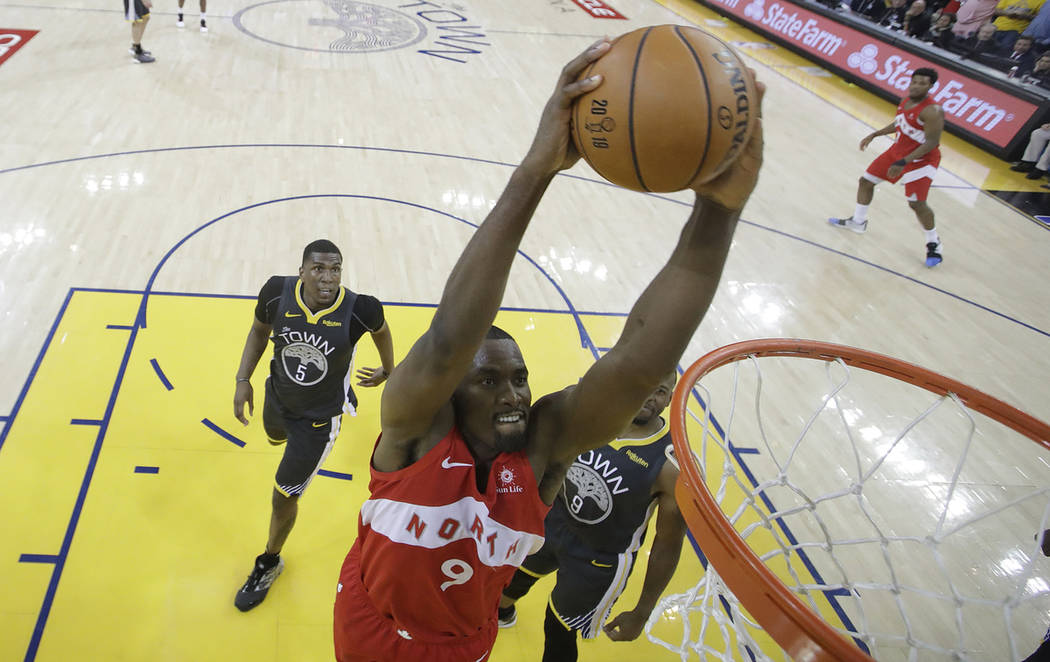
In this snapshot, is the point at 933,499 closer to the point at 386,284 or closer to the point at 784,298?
the point at 784,298

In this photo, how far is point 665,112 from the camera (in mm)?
1477

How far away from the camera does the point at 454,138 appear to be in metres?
9.16

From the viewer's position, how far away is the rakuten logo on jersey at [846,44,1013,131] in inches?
437

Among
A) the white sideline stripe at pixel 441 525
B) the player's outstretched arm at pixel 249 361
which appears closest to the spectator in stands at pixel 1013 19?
the player's outstretched arm at pixel 249 361

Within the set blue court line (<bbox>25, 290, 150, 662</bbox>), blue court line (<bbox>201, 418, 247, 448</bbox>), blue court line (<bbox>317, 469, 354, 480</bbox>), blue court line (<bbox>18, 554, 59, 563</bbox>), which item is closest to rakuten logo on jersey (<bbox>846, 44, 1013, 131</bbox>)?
blue court line (<bbox>317, 469, 354, 480</bbox>)

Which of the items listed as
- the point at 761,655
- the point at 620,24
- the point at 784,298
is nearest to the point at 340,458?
the point at 761,655

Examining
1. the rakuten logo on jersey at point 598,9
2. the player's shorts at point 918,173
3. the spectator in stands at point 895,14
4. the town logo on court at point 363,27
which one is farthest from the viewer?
the rakuten logo on jersey at point 598,9

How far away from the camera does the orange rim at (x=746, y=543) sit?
5.89 feet

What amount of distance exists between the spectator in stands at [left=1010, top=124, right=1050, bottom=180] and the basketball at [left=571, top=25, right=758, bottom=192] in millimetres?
11337

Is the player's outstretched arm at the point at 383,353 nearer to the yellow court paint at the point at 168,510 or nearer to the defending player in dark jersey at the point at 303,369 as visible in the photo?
the defending player in dark jersey at the point at 303,369

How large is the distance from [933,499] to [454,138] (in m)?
6.70

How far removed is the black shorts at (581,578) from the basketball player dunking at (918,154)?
20.3 ft

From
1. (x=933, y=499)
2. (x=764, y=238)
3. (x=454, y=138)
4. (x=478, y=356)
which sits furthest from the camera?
(x=454, y=138)

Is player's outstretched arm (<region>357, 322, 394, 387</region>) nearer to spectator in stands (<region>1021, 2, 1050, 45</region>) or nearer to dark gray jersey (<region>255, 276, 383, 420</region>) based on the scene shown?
dark gray jersey (<region>255, 276, 383, 420</region>)
